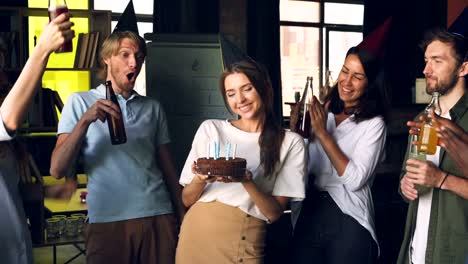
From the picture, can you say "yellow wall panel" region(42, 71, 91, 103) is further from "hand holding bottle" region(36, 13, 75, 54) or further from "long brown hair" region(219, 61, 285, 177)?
"hand holding bottle" region(36, 13, 75, 54)

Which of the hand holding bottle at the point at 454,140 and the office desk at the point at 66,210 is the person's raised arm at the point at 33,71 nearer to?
the hand holding bottle at the point at 454,140

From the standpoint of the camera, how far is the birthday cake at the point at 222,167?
2.40 metres

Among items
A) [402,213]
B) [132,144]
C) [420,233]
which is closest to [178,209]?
[132,144]

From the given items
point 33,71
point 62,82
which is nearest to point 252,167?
point 33,71

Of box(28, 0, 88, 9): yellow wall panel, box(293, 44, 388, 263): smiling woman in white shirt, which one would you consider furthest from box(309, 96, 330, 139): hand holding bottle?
box(28, 0, 88, 9): yellow wall panel

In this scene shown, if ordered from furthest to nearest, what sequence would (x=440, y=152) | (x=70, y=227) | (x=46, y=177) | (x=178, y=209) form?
(x=46, y=177) < (x=70, y=227) < (x=178, y=209) < (x=440, y=152)

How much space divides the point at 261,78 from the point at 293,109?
520 millimetres

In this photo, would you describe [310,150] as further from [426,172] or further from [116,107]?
[116,107]

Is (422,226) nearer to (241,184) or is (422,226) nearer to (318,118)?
(318,118)

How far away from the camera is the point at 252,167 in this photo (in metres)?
2.64

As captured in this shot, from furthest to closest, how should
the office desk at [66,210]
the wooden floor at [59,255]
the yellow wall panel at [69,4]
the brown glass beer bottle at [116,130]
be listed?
the yellow wall panel at [69,4]
the wooden floor at [59,255]
the office desk at [66,210]
the brown glass beer bottle at [116,130]

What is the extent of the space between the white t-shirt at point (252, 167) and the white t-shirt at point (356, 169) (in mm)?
226

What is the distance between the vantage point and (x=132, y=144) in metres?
2.74

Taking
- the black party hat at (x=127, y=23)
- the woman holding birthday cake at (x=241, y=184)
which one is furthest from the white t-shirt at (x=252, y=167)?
the black party hat at (x=127, y=23)
